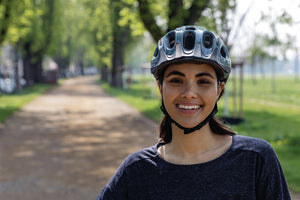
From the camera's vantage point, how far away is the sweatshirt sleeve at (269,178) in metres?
1.64

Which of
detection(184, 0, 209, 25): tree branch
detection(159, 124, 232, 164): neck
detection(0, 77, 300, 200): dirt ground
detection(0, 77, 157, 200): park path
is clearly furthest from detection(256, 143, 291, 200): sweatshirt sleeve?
detection(184, 0, 209, 25): tree branch

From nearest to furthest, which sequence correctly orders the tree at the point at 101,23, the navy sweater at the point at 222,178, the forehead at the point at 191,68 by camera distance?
the navy sweater at the point at 222,178
the forehead at the point at 191,68
the tree at the point at 101,23

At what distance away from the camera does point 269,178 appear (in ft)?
5.39

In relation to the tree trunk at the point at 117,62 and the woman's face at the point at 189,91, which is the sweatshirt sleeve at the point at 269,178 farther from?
the tree trunk at the point at 117,62

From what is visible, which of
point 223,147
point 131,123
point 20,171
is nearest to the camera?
point 223,147

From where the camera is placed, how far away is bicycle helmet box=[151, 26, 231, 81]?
1.73m

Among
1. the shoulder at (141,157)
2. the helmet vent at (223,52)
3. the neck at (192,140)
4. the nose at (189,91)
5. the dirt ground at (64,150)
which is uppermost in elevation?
the helmet vent at (223,52)

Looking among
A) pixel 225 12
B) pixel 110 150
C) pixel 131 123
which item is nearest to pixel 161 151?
pixel 110 150

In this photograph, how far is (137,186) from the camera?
1.73 meters

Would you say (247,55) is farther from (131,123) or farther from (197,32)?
(197,32)

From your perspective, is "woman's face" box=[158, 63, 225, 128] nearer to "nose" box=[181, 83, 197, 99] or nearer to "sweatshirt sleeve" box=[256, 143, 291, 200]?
"nose" box=[181, 83, 197, 99]

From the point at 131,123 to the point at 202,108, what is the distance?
11694 mm

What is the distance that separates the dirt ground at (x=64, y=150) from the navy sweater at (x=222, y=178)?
13.4ft

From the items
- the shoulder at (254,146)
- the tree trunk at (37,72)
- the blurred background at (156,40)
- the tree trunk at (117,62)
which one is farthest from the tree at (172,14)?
the tree trunk at (37,72)
